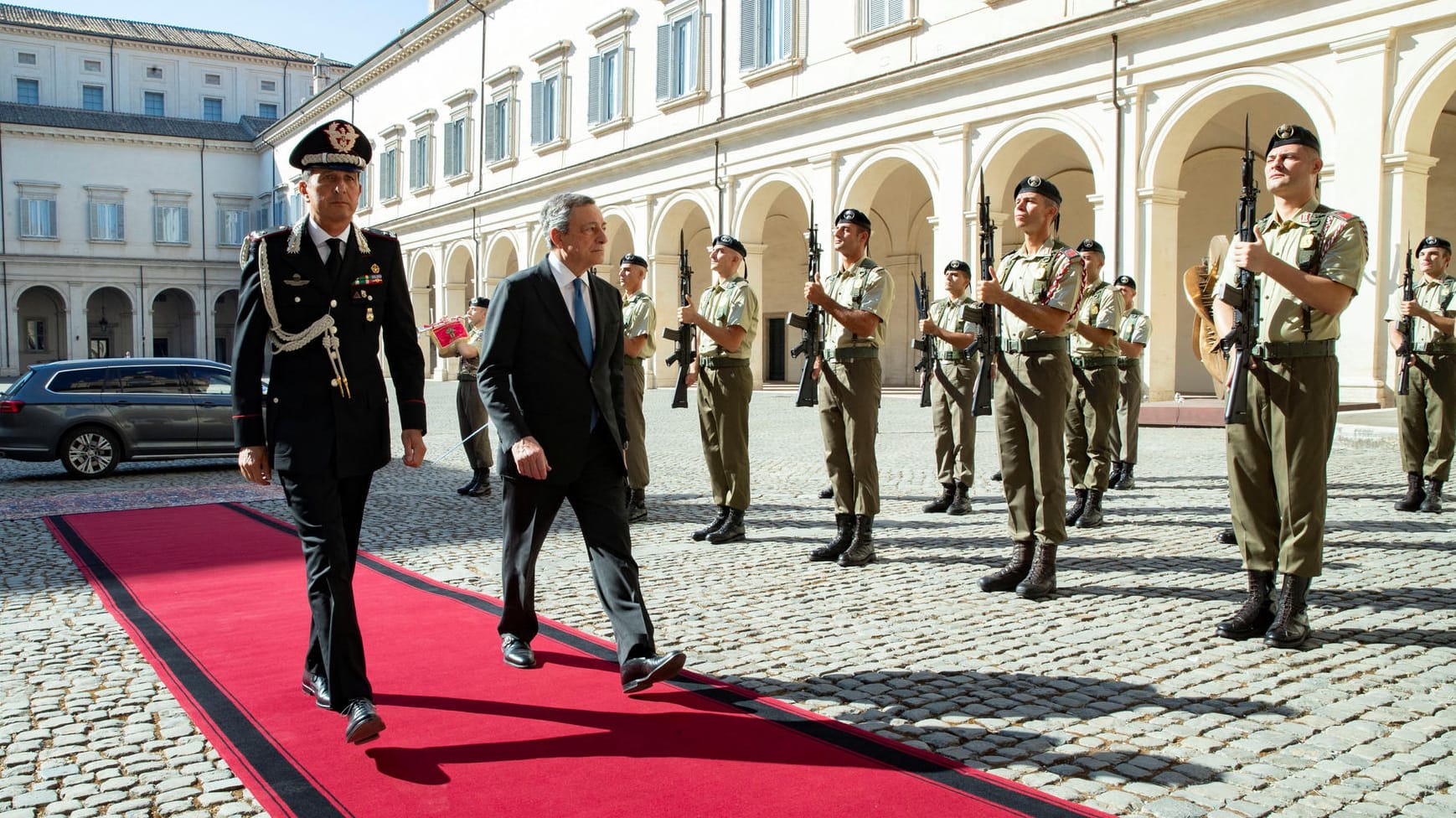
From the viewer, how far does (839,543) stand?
22.0 feet

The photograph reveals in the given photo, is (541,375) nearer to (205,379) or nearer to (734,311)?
(734,311)

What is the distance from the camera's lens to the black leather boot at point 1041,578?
5.57 meters

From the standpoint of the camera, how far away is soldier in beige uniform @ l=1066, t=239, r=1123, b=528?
8.06 metres

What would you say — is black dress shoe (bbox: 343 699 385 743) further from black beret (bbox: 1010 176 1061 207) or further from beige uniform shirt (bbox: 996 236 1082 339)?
black beret (bbox: 1010 176 1061 207)

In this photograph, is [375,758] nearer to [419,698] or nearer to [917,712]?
[419,698]

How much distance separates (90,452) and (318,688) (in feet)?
33.5

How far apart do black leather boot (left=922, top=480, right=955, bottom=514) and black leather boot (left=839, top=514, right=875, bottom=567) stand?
219 cm

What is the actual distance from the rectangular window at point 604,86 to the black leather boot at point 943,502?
23.0 m

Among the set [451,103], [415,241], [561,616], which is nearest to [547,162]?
[451,103]

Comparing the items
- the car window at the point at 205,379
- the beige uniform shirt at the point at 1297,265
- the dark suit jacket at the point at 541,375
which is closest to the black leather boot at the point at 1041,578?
the beige uniform shirt at the point at 1297,265

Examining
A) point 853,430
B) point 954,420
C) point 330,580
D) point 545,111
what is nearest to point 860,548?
point 853,430

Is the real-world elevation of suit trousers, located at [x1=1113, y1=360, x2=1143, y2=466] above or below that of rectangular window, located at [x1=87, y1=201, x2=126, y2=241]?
below

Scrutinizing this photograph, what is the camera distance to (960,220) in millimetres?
20516

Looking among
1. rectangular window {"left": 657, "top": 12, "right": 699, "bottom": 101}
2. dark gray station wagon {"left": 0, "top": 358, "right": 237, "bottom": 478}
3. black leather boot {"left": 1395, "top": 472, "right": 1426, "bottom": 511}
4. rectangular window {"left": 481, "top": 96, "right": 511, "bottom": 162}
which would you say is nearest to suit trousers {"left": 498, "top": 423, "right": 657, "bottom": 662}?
black leather boot {"left": 1395, "top": 472, "right": 1426, "bottom": 511}
